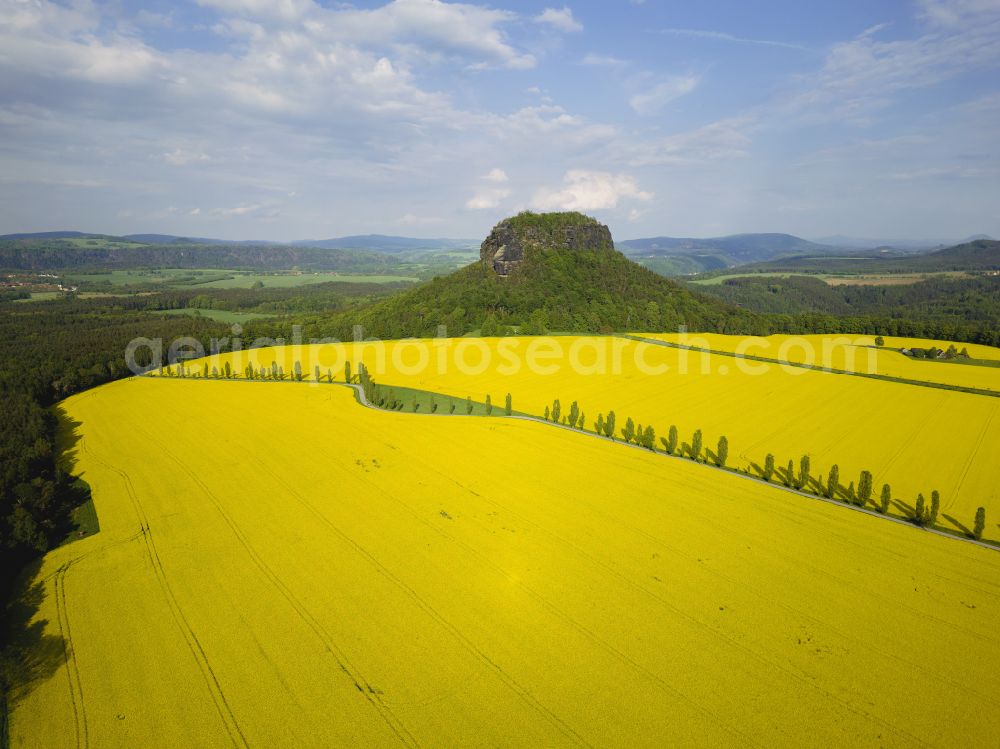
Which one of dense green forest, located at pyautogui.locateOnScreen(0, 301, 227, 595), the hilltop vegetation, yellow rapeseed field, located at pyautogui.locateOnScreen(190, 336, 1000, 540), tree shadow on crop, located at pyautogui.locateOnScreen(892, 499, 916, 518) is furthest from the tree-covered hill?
tree shadow on crop, located at pyautogui.locateOnScreen(892, 499, 916, 518)

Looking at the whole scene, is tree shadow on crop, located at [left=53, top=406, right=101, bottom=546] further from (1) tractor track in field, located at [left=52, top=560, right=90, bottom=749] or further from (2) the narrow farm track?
(2) the narrow farm track

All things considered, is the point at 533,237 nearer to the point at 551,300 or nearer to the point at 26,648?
the point at 551,300

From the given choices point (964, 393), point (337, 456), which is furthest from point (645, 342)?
point (337, 456)

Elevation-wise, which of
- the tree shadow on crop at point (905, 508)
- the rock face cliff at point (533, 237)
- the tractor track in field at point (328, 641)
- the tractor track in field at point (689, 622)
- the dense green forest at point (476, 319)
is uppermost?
the rock face cliff at point (533, 237)

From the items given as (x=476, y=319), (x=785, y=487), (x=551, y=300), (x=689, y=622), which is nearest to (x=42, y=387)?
(x=689, y=622)

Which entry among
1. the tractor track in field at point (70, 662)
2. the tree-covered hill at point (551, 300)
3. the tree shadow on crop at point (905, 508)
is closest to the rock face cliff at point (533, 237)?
the tree-covered hill at point (551, 300)

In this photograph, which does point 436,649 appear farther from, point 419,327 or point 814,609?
point 419,327

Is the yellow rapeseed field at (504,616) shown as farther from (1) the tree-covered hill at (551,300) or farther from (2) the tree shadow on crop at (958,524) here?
(1) the tree-covered hill at (551,300)
